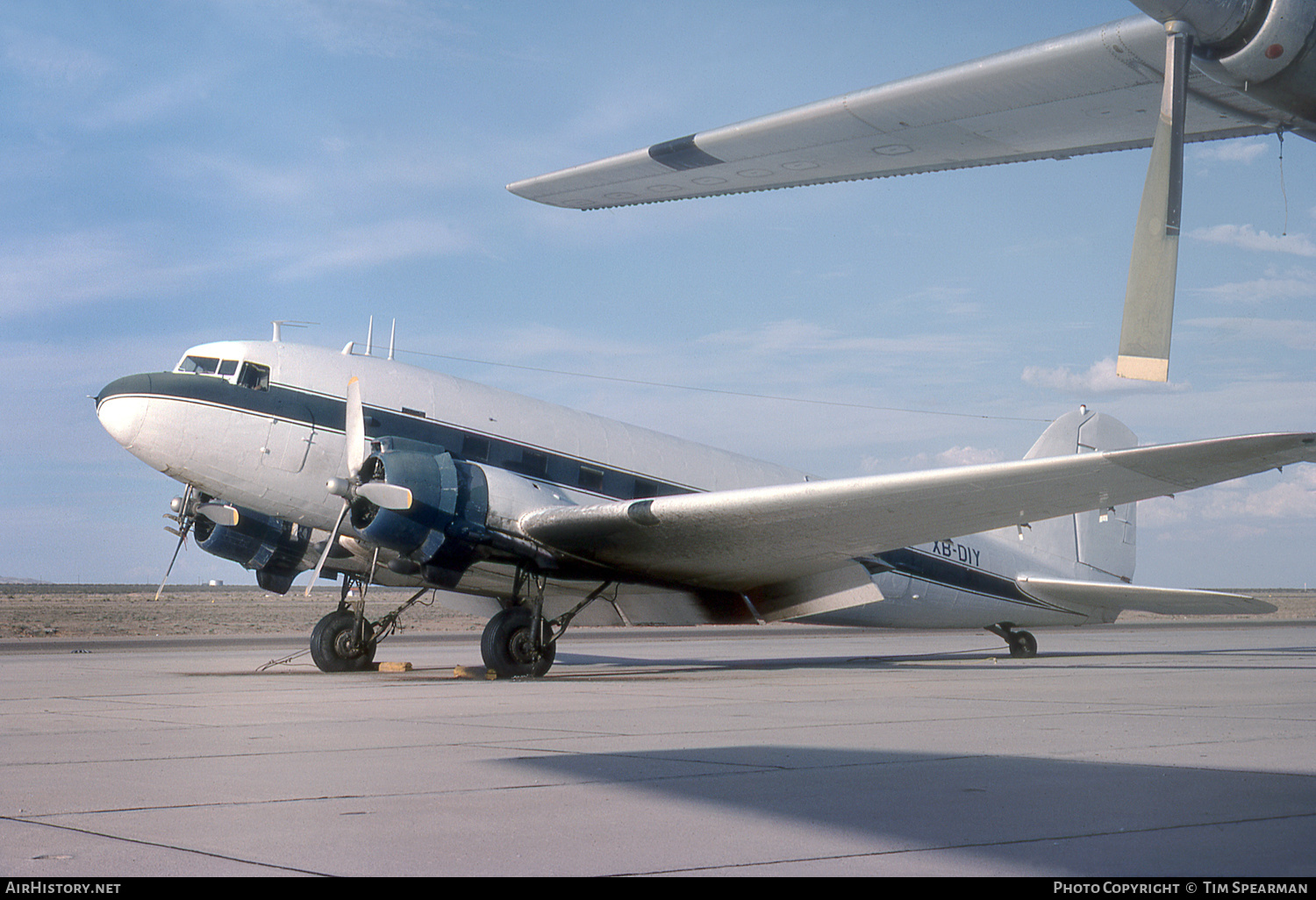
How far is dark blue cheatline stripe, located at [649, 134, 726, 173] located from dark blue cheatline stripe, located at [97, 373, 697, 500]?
21.4 feet

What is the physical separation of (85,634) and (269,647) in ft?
42.3

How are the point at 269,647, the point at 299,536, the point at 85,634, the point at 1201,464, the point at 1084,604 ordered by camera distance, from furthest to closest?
the point at 85,634 → the point at 269,647 → the point at 1084,604 → the point at 299,536 → the point at 1201,464

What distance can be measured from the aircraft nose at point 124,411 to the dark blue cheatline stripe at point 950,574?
384 inches

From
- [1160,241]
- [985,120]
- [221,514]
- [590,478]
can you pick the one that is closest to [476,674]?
[590,478]

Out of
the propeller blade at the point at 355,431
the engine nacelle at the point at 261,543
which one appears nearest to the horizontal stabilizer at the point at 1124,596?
the propeller blade at the point at 355,431

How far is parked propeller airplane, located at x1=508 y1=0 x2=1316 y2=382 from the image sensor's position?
5617 millimetres

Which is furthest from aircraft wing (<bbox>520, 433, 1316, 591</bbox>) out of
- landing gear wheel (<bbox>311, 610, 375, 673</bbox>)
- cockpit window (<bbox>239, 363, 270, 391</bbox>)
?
cockpit window (<bbox>239, 363, 270, 391</bbox>)

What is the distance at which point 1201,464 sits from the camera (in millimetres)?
10977

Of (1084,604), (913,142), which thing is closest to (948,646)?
(1084,604)

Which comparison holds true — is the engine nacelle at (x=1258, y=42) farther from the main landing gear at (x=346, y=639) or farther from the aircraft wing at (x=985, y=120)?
the main landing gear at (x=346, y=639)

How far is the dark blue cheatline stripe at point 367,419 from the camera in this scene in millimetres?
13789

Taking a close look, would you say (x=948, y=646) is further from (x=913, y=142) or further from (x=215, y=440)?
(x=913, y=142)

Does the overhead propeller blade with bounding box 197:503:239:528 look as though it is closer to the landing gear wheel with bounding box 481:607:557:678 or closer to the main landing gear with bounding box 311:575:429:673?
the main landing gear with bounding box 311:575:429:673

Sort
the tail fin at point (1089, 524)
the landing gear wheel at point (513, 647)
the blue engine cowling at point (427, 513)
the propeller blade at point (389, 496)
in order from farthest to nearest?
the tail fin at point (1089, 524), the landing gear wheel at point (513, 647), the blue engine cowling at point (427, 513), the propeller blade at point (389, 496)
